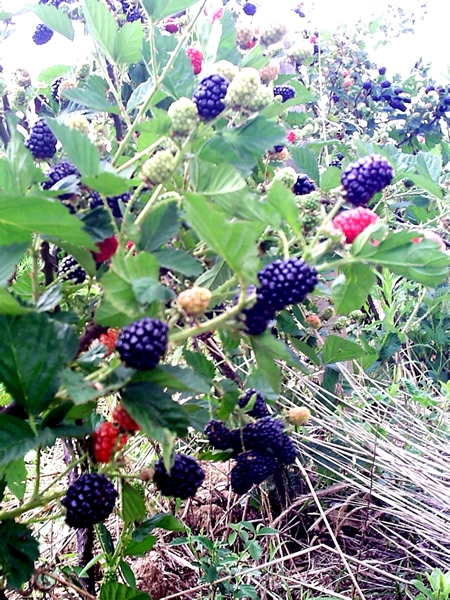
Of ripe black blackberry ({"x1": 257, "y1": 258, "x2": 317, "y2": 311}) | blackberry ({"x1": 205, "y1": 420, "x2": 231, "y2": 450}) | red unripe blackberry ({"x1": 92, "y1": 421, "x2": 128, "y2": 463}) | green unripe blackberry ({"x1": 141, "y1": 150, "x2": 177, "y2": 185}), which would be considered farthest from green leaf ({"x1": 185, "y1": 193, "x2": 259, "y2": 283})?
blackberry ({"x1": 205, "y1": 420, "x2": 231, "y2": 450})

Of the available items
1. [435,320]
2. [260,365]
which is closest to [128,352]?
[260,365]

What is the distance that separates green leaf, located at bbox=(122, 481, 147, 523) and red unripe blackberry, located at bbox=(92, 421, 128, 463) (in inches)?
4.6

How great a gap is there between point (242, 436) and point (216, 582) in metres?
0.47

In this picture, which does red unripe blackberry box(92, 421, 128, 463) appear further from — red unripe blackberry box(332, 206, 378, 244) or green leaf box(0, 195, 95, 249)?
red unripe blackberry box(332, 206, 378, 244)

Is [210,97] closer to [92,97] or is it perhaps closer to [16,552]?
[92,97]

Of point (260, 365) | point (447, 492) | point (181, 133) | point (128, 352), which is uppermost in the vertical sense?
point (181, 133)

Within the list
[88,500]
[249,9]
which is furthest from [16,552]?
[249,9]

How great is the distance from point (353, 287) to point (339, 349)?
0.48 m

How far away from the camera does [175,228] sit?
1.85ft

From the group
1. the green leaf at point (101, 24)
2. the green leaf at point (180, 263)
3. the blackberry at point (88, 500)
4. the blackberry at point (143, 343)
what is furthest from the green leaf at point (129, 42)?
the blackberry at point (88, 500)

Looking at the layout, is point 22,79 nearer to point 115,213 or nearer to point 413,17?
point 115,213

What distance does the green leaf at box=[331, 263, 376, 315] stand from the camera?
583mm

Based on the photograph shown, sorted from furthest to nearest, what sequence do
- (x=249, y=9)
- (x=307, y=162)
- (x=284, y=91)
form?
(x=249, y=9)
(x=284, y=91)
(x=307, y=162)

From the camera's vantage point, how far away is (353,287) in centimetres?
61
